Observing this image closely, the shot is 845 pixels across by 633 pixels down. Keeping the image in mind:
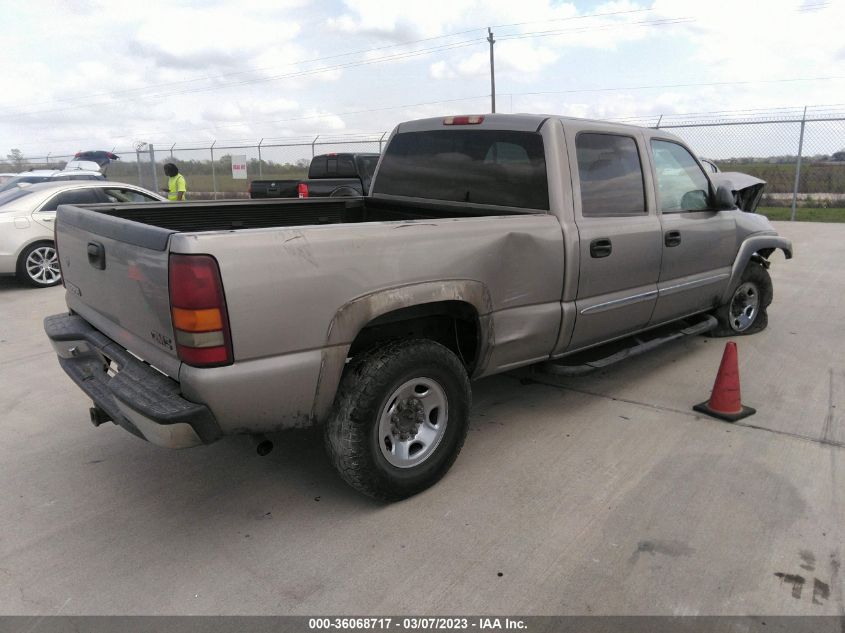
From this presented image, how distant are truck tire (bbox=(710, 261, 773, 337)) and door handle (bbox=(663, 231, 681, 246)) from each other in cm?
152

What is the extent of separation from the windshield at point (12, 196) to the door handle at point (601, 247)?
813cm

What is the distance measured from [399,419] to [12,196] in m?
8.16

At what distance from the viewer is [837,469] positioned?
11.5ft

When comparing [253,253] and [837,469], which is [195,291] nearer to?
[253,253]

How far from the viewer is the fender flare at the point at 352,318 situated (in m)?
2.76

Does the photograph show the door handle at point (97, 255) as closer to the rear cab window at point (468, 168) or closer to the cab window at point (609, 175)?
the rear cab window at point (468, 168)

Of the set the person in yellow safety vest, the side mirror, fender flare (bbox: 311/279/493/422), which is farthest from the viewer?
the person in yellow safety vest

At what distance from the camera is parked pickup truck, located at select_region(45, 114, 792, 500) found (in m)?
2.53

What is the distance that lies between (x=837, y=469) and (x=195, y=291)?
350cm

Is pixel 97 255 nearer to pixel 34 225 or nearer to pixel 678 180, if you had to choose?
pixel 678 180

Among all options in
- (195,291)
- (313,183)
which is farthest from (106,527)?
(313,183)

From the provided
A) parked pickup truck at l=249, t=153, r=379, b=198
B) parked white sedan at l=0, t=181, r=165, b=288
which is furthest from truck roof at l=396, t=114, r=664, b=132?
parked pickup truck at l=249, t=153, r=379, b=198

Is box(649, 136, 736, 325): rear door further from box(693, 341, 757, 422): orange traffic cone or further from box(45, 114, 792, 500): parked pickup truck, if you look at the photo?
box(693, 341, 757, 422): orange traffic cone

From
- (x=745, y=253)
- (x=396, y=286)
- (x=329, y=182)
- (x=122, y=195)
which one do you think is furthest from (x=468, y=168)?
(x=329, y=182)
